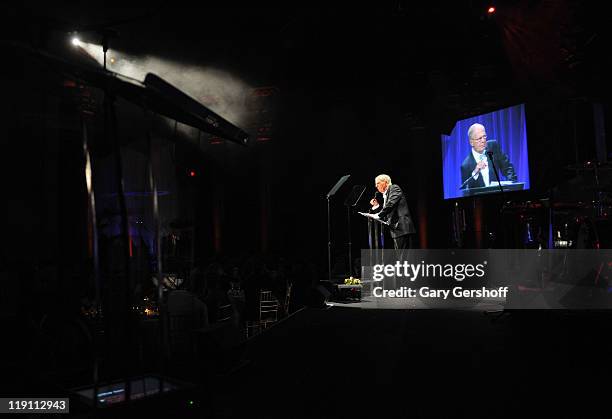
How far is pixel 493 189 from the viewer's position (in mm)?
7199

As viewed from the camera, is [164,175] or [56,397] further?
[164,175]

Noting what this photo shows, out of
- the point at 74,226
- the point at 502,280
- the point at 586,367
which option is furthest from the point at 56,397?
the point at 74,226

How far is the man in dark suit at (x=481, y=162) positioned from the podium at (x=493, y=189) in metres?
0.07

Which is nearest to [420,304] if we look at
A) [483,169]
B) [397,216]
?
[397,216]

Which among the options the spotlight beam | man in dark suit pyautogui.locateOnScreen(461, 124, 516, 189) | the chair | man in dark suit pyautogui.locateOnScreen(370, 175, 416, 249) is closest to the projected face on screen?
man in dark suit pyautogui.locateOnScreen(461, 124, 516, 189)

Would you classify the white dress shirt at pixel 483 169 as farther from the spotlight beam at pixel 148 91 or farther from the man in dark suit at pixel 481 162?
the spotlight beam at pixel 148 91

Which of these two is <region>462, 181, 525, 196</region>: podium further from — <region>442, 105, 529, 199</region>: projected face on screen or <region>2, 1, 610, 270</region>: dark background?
<region>2, 1, 610, 270</region>: dark background

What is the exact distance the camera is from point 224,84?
8.77 meters

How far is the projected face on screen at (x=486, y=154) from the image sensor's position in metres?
6.92

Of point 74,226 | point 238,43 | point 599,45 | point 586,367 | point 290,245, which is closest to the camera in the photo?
point 586,367

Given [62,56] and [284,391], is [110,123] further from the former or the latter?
[284,391]

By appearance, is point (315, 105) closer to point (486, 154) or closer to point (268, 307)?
point (486, 154)

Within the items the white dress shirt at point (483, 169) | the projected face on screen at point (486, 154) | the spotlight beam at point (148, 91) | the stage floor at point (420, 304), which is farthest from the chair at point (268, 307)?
the spotlight beam at point (148, 91)

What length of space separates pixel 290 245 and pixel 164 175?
9.79 feet
